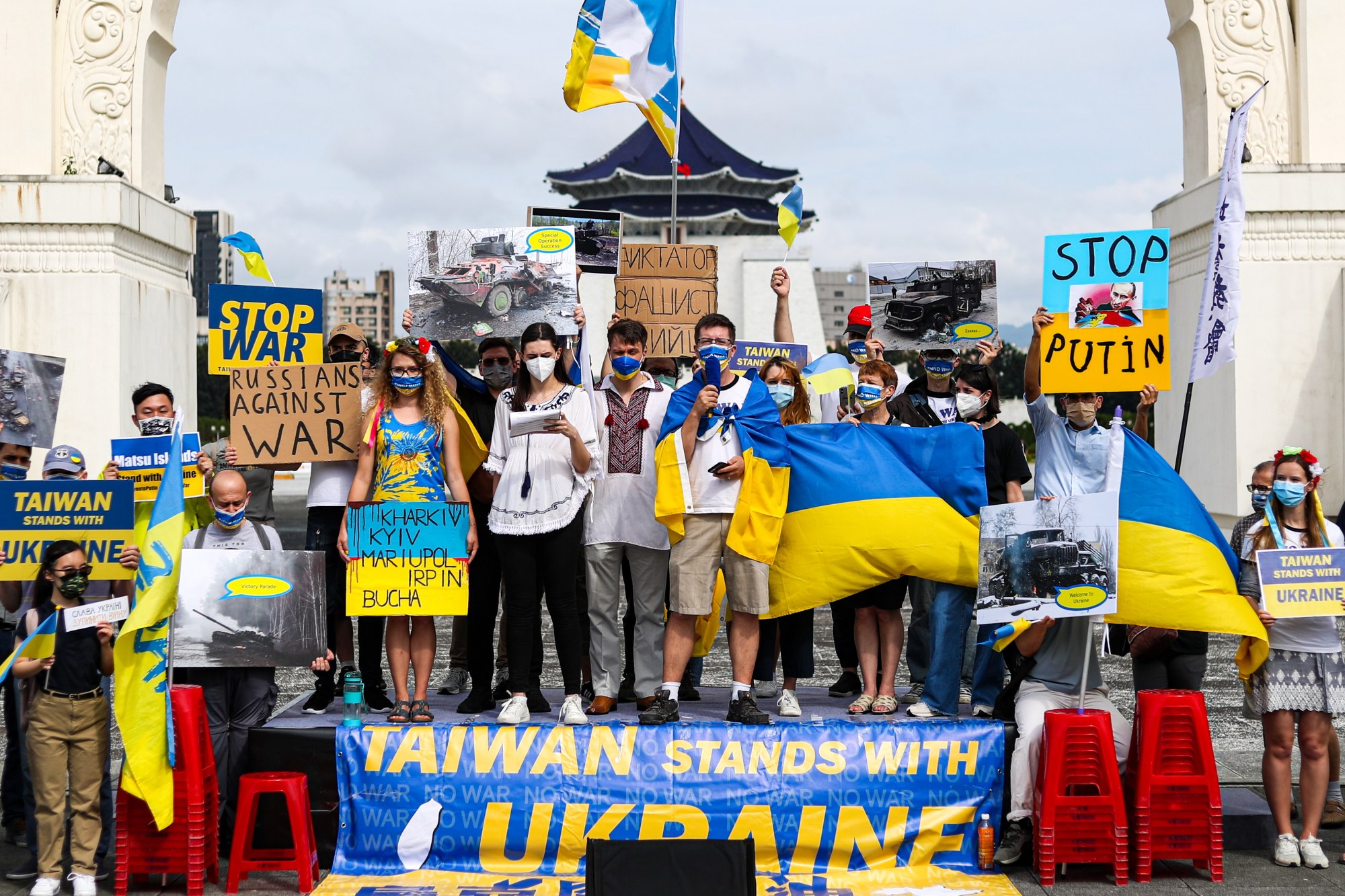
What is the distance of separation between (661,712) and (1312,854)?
2811mm

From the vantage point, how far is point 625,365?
641cm

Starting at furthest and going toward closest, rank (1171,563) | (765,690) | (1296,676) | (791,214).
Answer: (791,214) < (765,690) < (1171,563) < (1296,676)

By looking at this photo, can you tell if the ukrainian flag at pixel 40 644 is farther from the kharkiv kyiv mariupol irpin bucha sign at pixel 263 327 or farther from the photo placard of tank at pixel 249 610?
the kharkiv kyiv mariupol irpin bucha sign at pixel 263 327

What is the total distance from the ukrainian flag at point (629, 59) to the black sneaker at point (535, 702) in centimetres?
346

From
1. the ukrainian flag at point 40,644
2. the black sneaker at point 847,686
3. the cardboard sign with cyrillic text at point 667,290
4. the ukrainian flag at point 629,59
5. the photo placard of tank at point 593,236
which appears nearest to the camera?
the ukrainian flag at point 40,644

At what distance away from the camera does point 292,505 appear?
2877 cm

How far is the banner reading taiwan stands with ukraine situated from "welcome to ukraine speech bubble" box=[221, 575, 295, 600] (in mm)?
680

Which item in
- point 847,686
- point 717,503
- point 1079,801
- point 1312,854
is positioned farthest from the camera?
point 847,686

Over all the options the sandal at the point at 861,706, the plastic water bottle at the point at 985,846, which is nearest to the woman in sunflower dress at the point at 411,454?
the sandal at the point at 861,706

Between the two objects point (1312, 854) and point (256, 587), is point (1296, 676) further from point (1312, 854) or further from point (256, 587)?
point (256, 587)

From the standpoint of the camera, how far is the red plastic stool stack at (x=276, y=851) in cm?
553

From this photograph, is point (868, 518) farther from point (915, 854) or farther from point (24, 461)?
point (24, 461)

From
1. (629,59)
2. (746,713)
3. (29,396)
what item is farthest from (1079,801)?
(29,396)

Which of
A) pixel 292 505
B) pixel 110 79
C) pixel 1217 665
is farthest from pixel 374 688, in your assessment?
pixel 292 505
